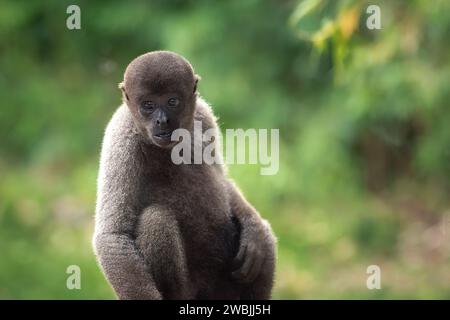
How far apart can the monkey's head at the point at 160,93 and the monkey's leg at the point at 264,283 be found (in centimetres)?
84

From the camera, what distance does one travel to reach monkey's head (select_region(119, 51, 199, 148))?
3572mm

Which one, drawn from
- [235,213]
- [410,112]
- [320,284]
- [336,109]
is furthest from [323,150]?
[235,213]

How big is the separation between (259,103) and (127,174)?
17.3 ft

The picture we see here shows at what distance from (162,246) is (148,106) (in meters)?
0.63

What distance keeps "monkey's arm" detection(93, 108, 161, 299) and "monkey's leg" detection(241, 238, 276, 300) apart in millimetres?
655

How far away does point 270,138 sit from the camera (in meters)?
8.24

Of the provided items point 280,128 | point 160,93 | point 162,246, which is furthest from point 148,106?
point 280,128

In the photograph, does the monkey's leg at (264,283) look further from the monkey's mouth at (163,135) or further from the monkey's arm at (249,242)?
the monkey's mouth at (163,135)

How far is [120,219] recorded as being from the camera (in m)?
3.87

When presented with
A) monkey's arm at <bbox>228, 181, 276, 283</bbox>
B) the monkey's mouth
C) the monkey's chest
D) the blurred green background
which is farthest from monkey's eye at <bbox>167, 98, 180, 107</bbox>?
the blurred green background

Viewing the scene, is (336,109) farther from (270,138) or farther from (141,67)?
(141,67)

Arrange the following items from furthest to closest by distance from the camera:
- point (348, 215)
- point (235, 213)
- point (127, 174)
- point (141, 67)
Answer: point (348, 215) → point (235, 213) → point (127, 174) → point (141, 67)

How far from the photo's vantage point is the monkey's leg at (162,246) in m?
3.79

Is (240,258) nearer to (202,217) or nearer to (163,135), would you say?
(202,217)
